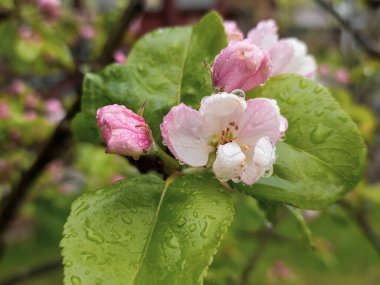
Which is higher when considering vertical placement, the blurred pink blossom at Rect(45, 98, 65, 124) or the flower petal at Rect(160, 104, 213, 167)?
the flower petal at Rect(160, 104, 213, 167)

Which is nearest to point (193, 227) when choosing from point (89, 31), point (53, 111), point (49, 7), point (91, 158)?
point (49, 7)

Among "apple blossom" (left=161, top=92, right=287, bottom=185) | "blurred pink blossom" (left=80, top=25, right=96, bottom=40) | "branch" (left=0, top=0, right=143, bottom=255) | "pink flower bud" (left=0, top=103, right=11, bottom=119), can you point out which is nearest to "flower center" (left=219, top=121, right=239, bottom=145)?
"apple blossom" (left=161, top=92, right=287, bottom=185)

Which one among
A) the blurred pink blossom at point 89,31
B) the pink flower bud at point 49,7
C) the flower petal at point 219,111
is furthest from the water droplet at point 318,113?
the blurred pink blossom at point 89,31

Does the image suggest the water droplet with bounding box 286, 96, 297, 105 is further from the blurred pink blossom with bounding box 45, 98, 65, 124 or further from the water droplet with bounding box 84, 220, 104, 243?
the blurred pink blossom with bounding box 45, 98, 65, 124

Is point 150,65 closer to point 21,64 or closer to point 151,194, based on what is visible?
point 151,194

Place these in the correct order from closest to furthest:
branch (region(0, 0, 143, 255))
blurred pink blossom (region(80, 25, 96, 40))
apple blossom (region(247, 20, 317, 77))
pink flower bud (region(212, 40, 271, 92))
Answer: pink flower bud (region(212, 40, 271, 92)), apple blossom (region(247, 20, 317, 77)), branch (region(0, 0, 143, 255)), blurred pink blossom (region(80, 25, 96, 40))

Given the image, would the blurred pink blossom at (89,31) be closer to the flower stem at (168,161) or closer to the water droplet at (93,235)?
the flower stem at (168,161)

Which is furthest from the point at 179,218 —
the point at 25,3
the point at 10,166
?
the point at 10,166
